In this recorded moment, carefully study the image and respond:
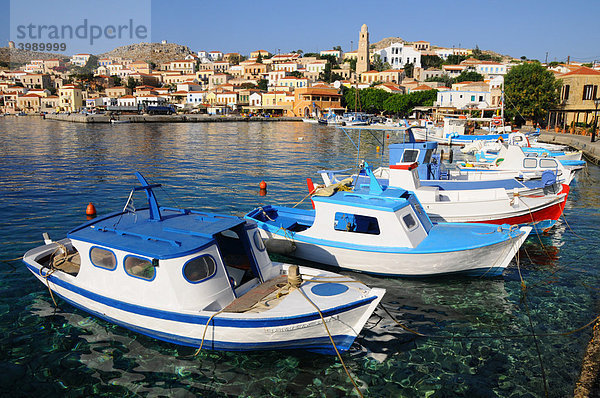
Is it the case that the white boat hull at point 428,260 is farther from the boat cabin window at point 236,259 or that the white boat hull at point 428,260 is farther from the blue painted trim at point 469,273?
the boat cabin window at point 236,259

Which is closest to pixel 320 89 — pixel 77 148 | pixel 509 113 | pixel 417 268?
pixel 509 113

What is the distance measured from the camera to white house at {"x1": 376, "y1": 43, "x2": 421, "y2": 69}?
174875mm

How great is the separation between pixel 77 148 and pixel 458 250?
153ft

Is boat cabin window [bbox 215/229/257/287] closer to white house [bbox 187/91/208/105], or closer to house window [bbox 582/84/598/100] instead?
house window [bbox 582/84/598/100]

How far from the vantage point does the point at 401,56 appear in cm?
17688

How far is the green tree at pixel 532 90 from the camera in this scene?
189ft

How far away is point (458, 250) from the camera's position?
38.0 feet

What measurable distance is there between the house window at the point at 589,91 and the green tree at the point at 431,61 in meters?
131

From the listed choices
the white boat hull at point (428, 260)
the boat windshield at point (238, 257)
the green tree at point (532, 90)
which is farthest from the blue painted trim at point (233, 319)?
the green tree at point (532, 90)

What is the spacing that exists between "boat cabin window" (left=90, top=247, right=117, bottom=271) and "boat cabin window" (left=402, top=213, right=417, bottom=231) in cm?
789

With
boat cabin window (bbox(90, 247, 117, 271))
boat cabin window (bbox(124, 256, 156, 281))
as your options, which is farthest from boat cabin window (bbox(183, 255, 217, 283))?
boat cabin window (bbox(90, 247, 117, 271))

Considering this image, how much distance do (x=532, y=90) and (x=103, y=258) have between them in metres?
64.0

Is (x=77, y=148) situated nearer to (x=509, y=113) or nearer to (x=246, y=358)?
(x=246, y=358)

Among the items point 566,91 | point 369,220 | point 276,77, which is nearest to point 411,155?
point 369,220
